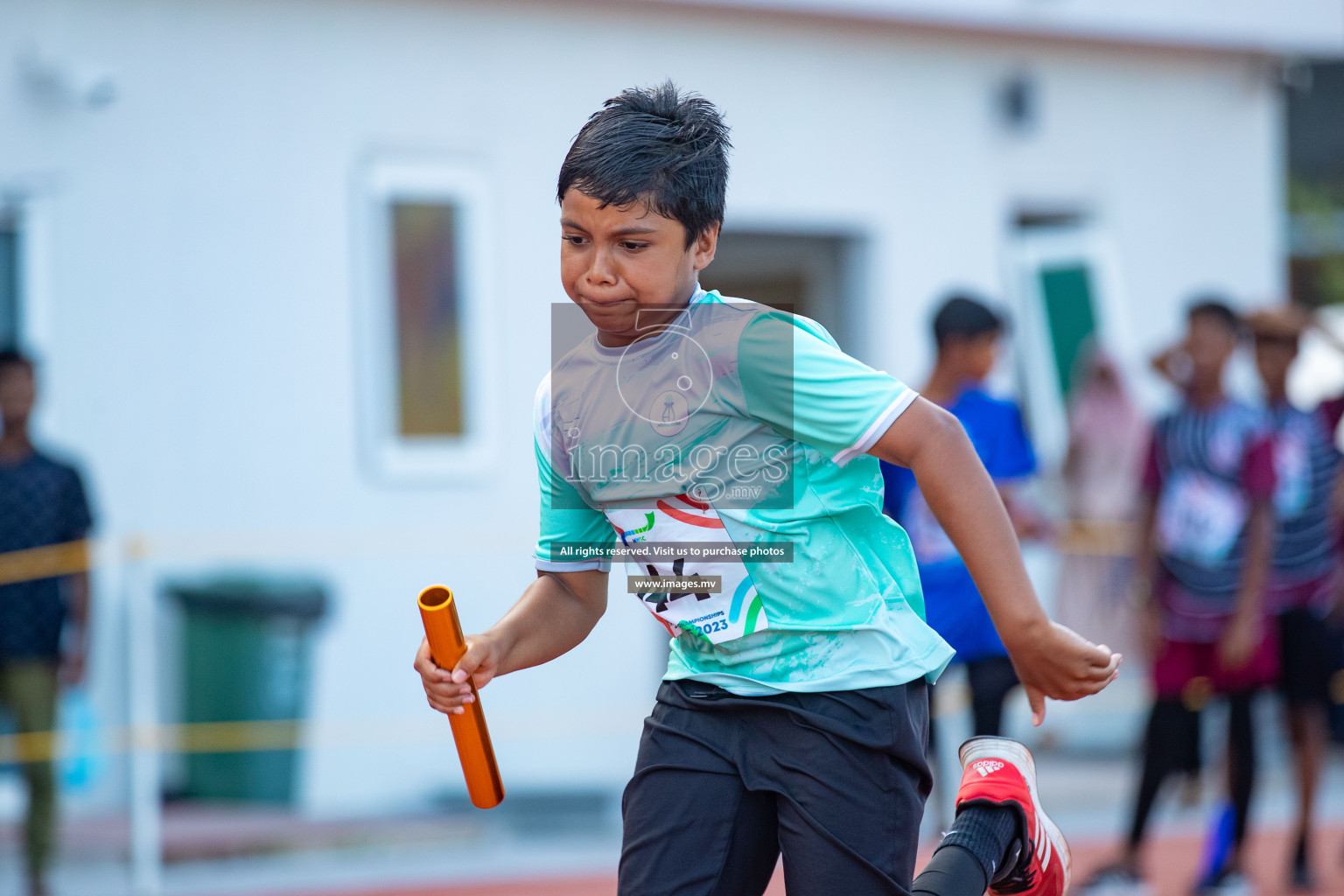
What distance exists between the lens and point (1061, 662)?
229 cm

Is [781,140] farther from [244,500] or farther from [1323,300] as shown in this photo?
[1323,300]

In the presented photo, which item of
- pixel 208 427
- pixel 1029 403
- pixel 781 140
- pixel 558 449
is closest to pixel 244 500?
pixel 208 427

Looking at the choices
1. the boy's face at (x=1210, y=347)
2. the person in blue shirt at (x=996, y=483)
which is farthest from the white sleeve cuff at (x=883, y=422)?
the boy's face at (x=1210, y=347)

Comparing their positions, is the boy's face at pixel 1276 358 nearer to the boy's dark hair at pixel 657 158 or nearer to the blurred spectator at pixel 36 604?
the boy's dark hair at pixel 657 158

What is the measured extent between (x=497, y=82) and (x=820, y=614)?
21.9 ft

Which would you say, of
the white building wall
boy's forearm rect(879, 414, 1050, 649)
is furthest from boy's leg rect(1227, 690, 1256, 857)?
boy's forearm rect(879, 414, 1050, 649)

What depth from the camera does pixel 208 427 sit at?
7.92 metres

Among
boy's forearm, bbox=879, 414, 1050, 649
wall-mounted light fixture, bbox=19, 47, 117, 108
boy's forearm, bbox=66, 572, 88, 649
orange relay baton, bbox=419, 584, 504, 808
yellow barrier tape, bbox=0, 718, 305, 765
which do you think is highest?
wall-mounted light fixture, bbox=19, 47, 117, 108

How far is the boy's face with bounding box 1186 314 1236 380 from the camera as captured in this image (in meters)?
5.86

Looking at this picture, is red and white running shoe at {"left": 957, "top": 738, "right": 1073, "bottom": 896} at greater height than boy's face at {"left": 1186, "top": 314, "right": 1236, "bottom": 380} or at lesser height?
lesser

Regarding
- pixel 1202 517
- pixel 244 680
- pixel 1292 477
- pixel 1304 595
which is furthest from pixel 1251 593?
pixel 244 680

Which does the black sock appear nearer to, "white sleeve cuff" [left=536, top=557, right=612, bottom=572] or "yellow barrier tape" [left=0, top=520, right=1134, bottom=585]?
"white sleeve cuff" [left=536, top=557, right=612, bottom=572]

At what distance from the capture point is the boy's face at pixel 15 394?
6570 mm

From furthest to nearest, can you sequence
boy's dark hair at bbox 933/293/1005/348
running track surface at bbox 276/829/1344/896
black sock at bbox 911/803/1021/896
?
running track surface at bbox 276/829/1344/896 < boy's dark hair at bbox 933/293/1005/348 < black sock at bbox 911/803/1021/896
